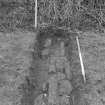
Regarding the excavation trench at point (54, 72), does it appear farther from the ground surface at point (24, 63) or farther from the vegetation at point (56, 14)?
the vegetation at point (56, 14)

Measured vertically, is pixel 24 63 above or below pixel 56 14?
below

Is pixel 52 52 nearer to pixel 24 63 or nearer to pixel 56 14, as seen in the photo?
pixel 24 63

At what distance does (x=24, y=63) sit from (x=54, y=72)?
444mm

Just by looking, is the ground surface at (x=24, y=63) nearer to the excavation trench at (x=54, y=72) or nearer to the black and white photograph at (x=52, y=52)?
the black and white photograph at (x=52, y=52)

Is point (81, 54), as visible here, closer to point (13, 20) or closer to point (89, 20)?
point (89, 20)

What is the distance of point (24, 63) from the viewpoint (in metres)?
2.87

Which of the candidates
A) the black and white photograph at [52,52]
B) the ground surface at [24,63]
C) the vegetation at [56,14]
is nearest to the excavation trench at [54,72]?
the black and white photograph at [52,52]

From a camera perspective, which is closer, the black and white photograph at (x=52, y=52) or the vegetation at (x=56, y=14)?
the black and white photograph at (x=52, y=52)

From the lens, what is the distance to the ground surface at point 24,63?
2.36 metres

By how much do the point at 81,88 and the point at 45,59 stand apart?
0.83m

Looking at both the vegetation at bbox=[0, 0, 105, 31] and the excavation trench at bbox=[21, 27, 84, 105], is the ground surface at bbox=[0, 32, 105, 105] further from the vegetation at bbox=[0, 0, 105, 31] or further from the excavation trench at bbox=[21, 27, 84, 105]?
the vegetation at bbox=[0, 0, 105, 31]

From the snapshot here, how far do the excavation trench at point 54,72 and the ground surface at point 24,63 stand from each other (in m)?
0.11

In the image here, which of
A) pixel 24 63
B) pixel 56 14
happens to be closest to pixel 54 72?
pixel 24 63

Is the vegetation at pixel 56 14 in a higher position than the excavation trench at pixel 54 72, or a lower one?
higher
